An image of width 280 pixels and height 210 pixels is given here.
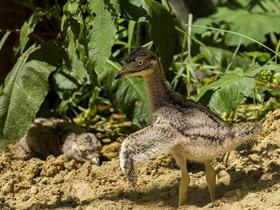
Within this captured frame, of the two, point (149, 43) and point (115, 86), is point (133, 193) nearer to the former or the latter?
point (115, 86)

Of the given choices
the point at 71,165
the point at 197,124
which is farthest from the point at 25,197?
the point at 197,124

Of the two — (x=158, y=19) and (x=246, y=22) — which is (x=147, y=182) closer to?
(x=158, y=19)

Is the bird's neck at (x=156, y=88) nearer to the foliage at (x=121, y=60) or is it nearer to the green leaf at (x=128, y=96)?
the foliage at (x=121, y=60)

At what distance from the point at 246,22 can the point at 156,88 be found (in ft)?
7.34

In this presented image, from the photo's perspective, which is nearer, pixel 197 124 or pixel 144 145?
pixel 144 145

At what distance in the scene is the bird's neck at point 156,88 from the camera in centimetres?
421

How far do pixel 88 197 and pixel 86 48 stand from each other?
1.17 metres

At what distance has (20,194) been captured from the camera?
4.68 metres

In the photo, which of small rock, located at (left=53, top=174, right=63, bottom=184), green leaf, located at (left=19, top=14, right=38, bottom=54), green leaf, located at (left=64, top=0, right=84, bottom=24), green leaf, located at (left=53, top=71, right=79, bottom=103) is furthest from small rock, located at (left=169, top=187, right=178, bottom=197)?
green leaf, located at (left=19, top=14, right=38, bottom=54)

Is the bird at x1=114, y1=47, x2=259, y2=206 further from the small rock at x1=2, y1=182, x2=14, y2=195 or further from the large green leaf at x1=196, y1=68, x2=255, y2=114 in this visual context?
the small rock at x1=2, y1=182, x2=14, y2=195

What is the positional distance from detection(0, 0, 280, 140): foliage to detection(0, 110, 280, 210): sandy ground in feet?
1.25

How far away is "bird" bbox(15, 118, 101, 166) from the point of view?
519 cm

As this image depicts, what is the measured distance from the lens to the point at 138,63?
13.6ft

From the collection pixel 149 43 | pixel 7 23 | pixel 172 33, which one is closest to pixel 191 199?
pixel 172 33
